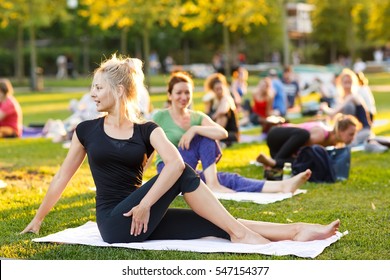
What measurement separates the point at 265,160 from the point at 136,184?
13.7 feet

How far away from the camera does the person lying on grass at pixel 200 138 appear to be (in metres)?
8.91

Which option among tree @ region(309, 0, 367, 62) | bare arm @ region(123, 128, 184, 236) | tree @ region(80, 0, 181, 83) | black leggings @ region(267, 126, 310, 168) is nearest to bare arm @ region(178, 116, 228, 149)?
black leggings @ region(267, 126, 310, 168)

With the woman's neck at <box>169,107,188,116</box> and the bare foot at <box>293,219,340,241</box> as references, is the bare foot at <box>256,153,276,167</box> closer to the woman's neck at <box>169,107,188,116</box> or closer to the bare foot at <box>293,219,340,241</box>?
the woman's neck at <box>169,107,188,116</box>

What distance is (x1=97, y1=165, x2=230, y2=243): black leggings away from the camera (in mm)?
6152

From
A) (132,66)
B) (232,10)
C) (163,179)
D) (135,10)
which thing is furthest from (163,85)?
(163,179)

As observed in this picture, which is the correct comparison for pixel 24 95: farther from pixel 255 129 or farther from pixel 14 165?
pixel 14 165

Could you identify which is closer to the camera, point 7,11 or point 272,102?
point 272,102

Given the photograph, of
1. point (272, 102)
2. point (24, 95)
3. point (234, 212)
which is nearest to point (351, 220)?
point (234, 212)

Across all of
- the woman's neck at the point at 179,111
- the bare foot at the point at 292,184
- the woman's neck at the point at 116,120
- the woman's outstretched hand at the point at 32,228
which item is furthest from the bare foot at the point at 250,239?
the woman's neck at the point at 179,111

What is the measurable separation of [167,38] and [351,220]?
5017cm

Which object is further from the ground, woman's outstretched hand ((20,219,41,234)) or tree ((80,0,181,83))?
tree ((80,0,181,83))

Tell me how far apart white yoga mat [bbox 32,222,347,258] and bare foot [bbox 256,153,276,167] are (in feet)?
12.0

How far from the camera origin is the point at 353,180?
10.2 metres

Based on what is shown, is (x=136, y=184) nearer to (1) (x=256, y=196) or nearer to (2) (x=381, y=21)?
(1) (x=256, y=196)
